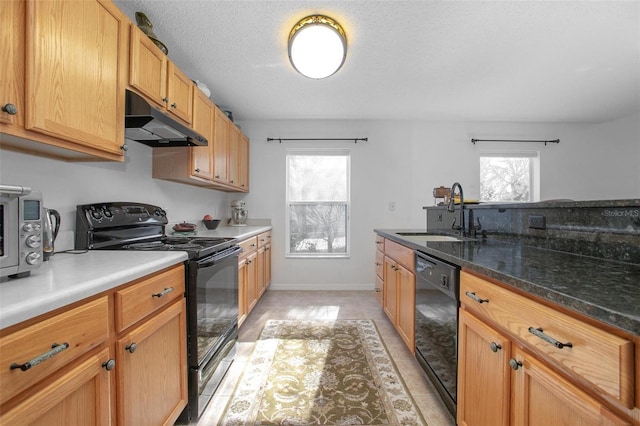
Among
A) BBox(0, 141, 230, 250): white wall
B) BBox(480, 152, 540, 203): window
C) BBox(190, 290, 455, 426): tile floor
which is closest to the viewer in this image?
BBox(0, 141, 230, 250): white wall

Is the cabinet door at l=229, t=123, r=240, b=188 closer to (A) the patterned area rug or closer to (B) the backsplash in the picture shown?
(A) the patterned area rug

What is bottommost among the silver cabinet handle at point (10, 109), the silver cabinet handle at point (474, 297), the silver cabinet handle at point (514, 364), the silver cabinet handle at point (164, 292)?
the silver cabinet handle at point (514, 364)

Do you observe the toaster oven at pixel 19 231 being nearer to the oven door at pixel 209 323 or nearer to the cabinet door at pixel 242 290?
the oven door at pixel 209 323

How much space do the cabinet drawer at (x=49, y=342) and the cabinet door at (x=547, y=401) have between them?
4.25ft

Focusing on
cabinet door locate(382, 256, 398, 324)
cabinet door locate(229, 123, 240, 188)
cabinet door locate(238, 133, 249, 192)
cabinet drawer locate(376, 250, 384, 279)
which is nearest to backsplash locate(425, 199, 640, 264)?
cabinet door locate(382, 256, 398, 324)

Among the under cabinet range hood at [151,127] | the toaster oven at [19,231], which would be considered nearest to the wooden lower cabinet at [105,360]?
the toaster oven at [19,231]

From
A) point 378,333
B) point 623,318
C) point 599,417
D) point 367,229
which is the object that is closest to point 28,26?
point 623,318

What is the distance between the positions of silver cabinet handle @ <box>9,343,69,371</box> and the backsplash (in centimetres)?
192

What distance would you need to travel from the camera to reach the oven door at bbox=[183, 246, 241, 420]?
4.25ft

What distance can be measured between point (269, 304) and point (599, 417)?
2.81 m

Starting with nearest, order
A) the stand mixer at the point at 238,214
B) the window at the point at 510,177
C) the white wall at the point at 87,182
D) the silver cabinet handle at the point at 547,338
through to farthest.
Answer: the silver cabinet handle at the point at 547,338 → the white wall at the point at 87,182 → the stand mixer at the point at 238,214 → the window at the point at 510,177

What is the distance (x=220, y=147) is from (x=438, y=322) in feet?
8.00

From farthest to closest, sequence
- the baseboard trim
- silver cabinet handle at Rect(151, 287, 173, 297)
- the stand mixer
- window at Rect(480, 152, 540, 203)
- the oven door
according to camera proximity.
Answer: window at Rect(480, 152, 540, 203), the baseboard trim, the stand mixer, the oven door, silver cabinet handle at Rect(151, 287, 173, 297)

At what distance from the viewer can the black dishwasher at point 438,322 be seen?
1.20 metres
